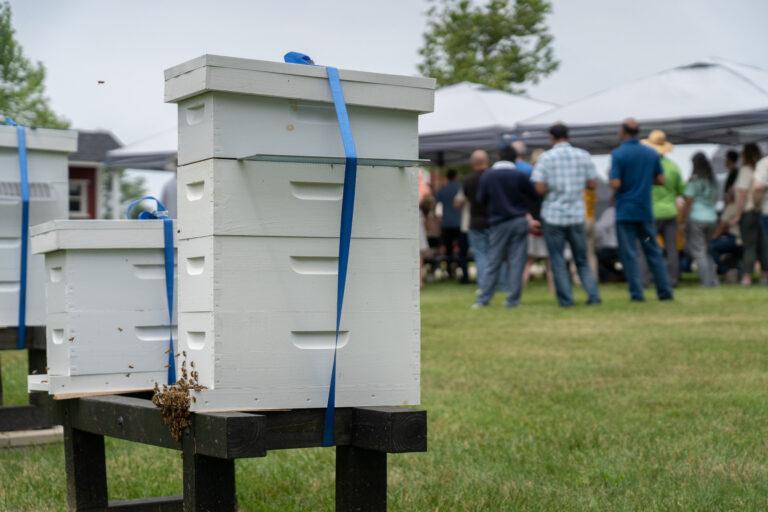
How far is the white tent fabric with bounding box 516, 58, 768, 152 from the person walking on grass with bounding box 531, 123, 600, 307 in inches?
178

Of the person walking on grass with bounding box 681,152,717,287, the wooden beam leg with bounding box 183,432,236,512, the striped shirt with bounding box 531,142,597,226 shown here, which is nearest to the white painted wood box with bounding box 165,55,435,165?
the wooden beam leg with bounding box 183,432,236,512

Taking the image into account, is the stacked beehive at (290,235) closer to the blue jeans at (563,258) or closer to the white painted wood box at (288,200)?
the white painted wood box at (288,200)

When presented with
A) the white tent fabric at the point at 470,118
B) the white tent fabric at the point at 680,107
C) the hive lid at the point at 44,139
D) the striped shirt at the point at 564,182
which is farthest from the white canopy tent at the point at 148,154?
the hive lid at the point at 44,139

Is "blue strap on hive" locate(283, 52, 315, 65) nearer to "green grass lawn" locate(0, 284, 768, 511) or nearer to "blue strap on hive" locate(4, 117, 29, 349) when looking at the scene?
"green grass lawn" locate(0, 284, 768, 511)

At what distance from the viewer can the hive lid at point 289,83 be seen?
3582 millimetres

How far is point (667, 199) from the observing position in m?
16.2

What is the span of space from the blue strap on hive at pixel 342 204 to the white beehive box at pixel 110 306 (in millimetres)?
1125

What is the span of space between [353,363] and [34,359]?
3.79 m

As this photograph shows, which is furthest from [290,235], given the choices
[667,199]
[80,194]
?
[80,194]

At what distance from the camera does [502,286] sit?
17062 mm

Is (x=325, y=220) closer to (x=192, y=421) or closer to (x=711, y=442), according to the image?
(x=192, y=421)

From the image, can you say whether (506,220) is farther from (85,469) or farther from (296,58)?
(296,58)

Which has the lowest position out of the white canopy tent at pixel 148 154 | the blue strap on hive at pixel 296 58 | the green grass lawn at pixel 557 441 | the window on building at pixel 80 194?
the green grass lawn at pixel 557 441

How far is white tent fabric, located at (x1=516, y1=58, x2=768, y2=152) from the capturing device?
17688 millimetres
